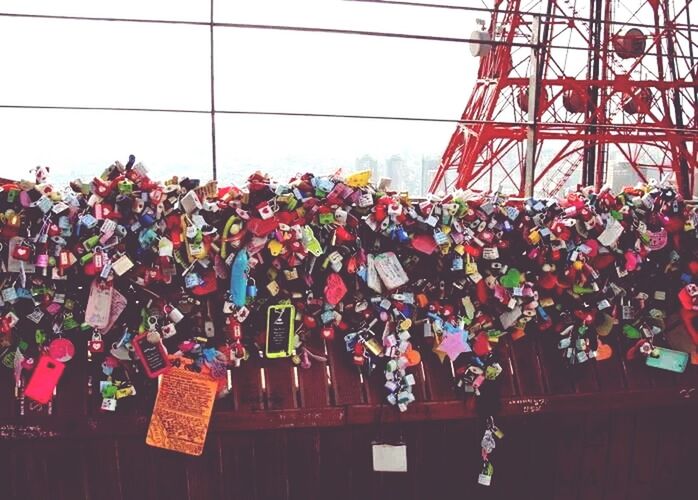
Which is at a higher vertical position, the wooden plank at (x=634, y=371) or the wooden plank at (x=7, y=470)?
the wooden plank at (x=634, y=371)

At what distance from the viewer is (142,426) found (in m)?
2.75

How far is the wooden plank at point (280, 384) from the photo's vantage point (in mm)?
2857

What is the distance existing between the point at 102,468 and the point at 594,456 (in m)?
2.51

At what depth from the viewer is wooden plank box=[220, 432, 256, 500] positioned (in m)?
2.88

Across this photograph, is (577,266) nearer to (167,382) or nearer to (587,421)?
(587,421)

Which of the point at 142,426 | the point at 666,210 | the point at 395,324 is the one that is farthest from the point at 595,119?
the point at 142,426

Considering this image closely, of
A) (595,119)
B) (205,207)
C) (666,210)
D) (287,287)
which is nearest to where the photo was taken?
(205,207)

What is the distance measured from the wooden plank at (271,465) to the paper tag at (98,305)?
0.91 m

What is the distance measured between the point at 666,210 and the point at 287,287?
1.94 meters

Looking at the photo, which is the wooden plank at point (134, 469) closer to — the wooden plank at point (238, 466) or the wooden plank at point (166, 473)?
the wooden plank at point (166, 473)

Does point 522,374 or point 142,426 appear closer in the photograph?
point 142,426

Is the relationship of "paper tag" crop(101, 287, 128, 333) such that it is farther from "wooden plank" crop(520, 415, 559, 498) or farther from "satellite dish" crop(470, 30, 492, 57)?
"satellite dish" crop(470, 30, 492, 57)

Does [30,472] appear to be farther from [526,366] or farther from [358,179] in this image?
[526,366]

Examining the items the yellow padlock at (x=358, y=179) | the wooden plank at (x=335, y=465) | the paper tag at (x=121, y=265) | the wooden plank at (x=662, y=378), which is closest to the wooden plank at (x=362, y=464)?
the wooden plank at (x=335, y=465)
